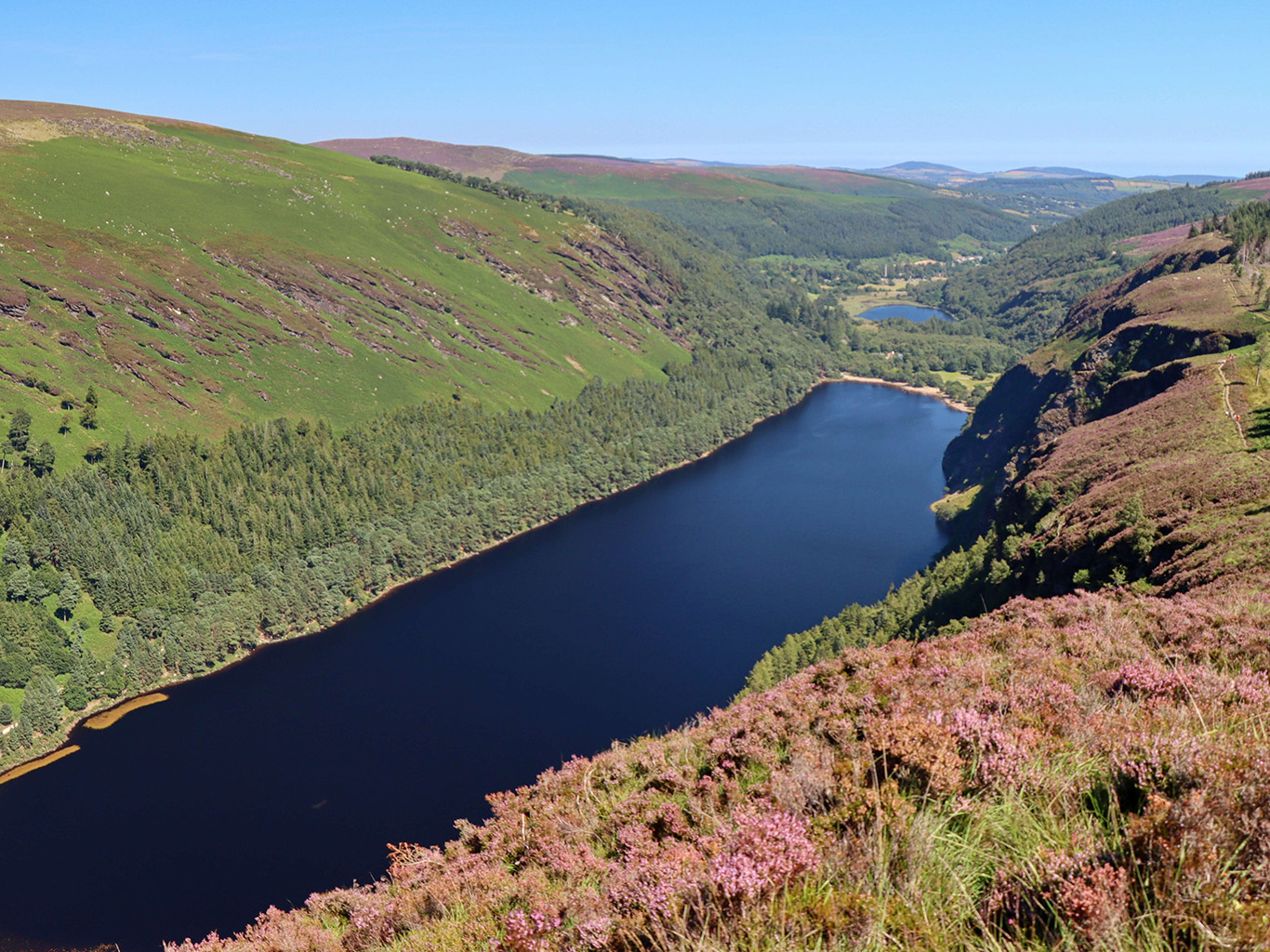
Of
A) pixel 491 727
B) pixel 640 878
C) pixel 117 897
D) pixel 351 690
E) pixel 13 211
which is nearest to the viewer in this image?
pixel 640 878

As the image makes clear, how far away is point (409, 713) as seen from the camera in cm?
9044

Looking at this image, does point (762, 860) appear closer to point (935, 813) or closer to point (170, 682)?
point (935, 813)

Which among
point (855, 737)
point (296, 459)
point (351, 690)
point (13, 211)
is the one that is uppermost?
point (13, 211)

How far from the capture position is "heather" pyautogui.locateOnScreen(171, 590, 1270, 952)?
8.39m

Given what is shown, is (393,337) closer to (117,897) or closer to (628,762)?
(117,897)

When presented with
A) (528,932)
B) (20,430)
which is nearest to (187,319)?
(20,430)

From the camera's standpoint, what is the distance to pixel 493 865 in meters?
18.0

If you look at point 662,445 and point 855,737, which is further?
point 662,445

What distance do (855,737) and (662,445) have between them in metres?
167

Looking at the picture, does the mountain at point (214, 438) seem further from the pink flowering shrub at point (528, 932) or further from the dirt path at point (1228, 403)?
the dirt path at point (1228, 403)

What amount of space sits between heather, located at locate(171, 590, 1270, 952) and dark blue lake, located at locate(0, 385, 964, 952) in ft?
179

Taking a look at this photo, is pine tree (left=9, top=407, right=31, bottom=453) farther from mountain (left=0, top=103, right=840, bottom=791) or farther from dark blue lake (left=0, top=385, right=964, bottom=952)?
dark blue lake (left=0, top=385, right=964, bottom=952)

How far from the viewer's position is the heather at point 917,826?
8391mm

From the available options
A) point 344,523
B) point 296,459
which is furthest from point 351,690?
point 296,459
